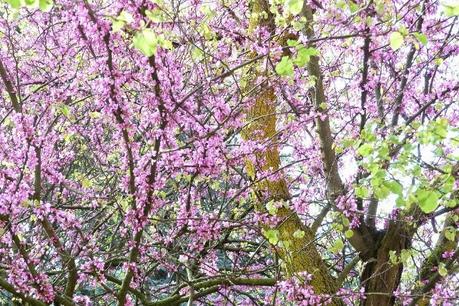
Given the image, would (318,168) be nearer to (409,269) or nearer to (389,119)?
(389,119)

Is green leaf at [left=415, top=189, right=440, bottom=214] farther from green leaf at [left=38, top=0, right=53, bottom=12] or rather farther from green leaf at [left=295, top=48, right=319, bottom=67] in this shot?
green leaf at [left=38, top=0, right=53, bottom=12]

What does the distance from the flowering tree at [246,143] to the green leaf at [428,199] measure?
0.02m

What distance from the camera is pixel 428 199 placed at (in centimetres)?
302

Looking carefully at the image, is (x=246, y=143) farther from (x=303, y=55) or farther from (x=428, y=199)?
(x=428, y=199)

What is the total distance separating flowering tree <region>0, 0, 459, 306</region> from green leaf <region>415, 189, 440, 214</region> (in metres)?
0.02

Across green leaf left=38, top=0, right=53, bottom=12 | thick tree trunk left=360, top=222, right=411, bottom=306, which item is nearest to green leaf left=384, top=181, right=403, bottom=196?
green leaf left=38, top=0, right=53, bottom=12

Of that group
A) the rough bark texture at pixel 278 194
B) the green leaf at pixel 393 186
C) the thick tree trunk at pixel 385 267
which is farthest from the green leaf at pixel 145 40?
the thick tree trunk at pixel 385 267

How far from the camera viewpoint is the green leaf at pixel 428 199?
3.00 metres

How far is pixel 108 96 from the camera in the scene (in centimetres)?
398

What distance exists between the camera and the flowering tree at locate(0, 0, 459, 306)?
3.91m

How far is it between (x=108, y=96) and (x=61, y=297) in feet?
7.12

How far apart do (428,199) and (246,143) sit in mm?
2401

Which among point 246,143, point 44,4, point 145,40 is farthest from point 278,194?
point 44,4

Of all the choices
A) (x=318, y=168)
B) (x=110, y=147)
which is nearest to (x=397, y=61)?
(x=318, y=168)
